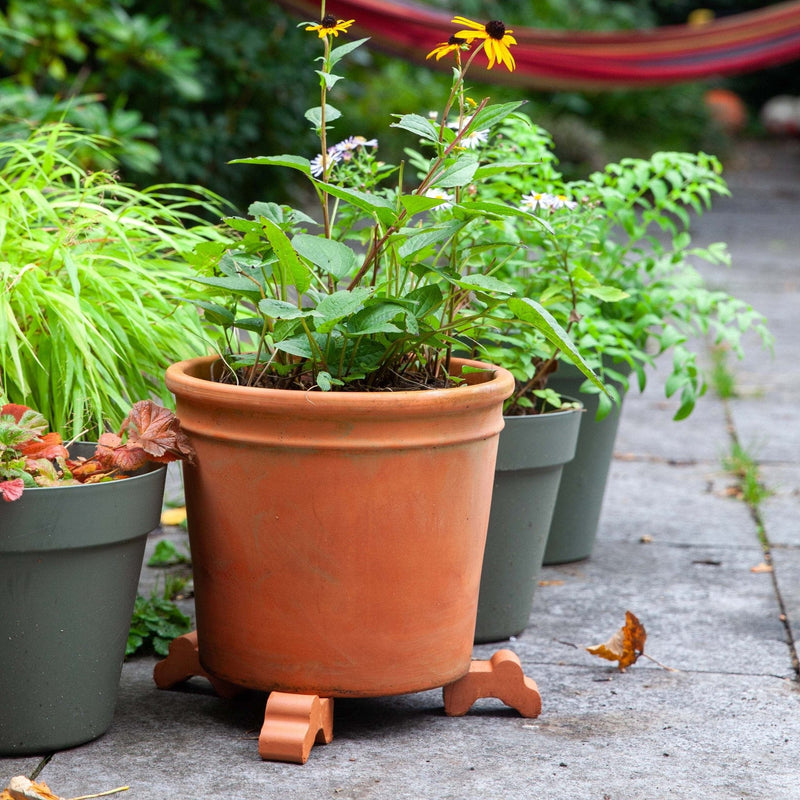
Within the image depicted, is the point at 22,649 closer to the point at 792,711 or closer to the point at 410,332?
the point at 410,332

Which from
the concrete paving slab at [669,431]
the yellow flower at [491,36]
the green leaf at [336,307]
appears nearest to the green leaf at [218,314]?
the green leaf at [336,307]

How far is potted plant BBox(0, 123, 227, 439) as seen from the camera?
1895mm

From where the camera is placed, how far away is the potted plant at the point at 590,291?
222cm

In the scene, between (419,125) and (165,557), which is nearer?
(419,125)

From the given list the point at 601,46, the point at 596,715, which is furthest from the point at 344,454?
the point at 601,46

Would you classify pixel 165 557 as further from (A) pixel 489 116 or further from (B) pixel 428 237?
(A) pixel 489 116

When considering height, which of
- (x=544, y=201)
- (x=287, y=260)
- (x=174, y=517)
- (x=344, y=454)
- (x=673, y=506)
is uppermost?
(x=544, y=201)

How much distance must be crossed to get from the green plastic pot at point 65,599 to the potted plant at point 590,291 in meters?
0.77

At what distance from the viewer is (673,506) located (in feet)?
10.2

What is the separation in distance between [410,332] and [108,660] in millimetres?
665

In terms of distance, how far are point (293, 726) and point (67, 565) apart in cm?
41

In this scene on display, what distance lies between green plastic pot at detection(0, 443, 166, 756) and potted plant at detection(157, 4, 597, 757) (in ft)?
0.50

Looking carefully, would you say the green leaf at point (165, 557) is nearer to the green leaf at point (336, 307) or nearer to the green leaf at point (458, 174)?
the green leaf at point (336, 307)

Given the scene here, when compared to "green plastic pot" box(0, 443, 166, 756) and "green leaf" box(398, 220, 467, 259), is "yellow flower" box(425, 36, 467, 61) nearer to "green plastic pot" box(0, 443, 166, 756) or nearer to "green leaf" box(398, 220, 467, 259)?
"green leaf" box(398, 220, 467, 259)
